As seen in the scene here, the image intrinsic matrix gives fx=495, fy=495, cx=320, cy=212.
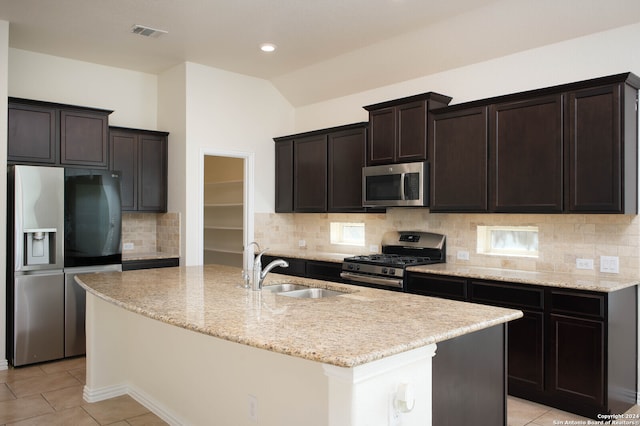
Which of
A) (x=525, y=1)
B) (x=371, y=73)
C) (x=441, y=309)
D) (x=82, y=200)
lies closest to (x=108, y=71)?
(x=82, y=200)

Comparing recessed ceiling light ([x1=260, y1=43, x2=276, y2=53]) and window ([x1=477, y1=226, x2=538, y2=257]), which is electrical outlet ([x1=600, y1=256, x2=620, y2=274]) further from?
recessed ceiling light ([x1=260, y1=43, x2=276, y2=53])

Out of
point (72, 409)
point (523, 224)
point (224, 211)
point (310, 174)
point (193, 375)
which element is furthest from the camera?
point (224, 211)

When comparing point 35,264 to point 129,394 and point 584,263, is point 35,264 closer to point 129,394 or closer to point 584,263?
point 129,394

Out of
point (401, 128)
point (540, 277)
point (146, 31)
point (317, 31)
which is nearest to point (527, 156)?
point (540, 277)

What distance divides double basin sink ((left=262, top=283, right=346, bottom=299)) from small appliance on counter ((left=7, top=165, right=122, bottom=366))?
2431 millimetres

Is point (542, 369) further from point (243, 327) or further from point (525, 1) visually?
point (525, 1)

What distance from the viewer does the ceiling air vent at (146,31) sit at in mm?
4508

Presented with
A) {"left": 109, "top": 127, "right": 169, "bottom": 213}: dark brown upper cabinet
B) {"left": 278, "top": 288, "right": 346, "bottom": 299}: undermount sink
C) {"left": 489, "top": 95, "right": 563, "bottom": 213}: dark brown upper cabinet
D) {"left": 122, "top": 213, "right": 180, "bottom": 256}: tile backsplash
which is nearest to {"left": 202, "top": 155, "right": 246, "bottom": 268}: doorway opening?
{"left": 122, "top": 213, "right": 180, "bottom": 256}: tile backsplash

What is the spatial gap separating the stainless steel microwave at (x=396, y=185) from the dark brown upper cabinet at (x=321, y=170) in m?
0.28

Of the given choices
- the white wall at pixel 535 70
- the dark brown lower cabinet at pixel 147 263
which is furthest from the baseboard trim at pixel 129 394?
the white wall at pixel 535 70

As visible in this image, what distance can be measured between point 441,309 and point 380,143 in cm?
273

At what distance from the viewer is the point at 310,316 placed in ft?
7.47

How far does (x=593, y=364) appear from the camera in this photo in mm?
3266

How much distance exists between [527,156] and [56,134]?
170 inches
